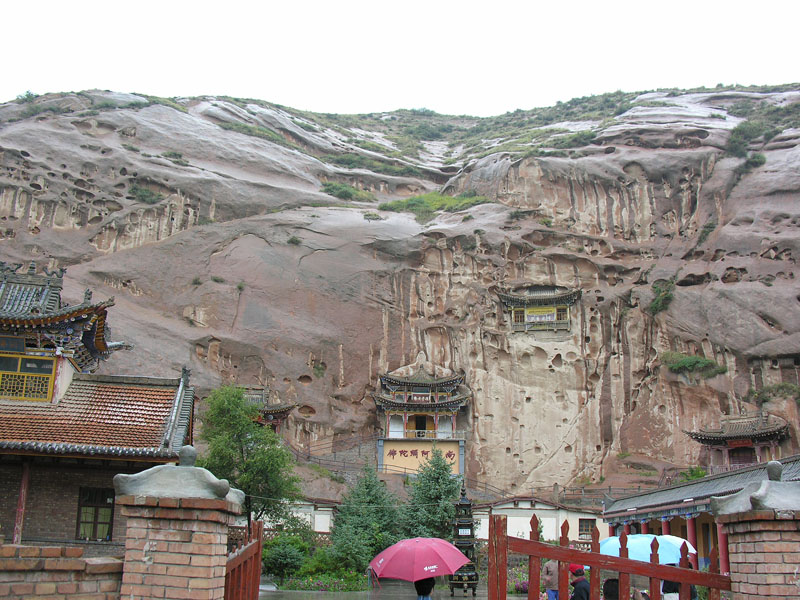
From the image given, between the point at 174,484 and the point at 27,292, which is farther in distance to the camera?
the point at 27,292

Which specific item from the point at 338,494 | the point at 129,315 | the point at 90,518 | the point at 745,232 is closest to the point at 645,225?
the point at 745,232

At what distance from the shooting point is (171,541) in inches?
254

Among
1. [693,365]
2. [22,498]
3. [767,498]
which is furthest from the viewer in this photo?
[693,365]

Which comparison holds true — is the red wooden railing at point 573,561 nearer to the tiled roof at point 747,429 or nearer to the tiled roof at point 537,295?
the tiled roof at point 747,429

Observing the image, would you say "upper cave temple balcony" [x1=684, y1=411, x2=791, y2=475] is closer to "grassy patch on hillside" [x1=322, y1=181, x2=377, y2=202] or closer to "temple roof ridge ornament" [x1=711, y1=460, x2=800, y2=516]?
"temple roof ridge ornament" [x1=711, y1=460, x2=800, y2=516]

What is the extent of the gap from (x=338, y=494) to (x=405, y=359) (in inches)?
510

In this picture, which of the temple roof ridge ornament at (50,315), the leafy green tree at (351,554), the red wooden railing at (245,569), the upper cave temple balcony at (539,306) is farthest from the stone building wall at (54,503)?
the upper cave temple balcony at (539,306)

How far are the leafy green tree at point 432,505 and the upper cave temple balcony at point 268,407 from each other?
12.1 meters

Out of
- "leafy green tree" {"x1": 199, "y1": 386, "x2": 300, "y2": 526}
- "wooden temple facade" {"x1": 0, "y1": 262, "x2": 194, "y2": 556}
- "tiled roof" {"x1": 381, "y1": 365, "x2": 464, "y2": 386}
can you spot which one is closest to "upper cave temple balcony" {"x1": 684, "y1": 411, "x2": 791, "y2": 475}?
"tiled roof" {"x1": 381, "y1": 365, "x2": 464, "y2": 386}

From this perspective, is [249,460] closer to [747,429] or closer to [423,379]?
[423,379]

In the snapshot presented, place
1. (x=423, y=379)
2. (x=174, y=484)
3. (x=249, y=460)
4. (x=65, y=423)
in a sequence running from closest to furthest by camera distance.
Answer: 1. (x=174, y=484)
2. (x=65, y=423)
3. (x=249, y=460)
4. (x=423, y=379)

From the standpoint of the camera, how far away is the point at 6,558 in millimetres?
6262

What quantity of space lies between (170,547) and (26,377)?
43.3 feet

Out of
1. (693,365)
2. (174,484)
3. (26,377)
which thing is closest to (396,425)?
(693,365)
